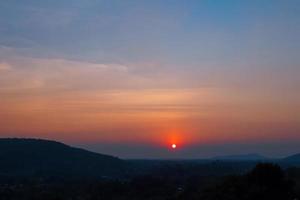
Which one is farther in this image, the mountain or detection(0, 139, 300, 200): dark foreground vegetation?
the mountain

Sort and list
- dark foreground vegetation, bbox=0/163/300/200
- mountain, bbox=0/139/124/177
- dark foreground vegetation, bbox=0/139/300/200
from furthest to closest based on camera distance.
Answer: mountain, bbox=0/139/124/177, dark foreground vegetation, bbox=0/139/300/200, dark foreground vegetation, bbox=0/163/300/200

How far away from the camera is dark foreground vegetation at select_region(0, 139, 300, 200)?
49.1 m

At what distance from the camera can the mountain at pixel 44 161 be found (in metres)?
166

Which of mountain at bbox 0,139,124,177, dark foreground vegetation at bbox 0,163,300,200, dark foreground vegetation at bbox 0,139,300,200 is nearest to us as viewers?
dark foreground vegetation at bbox 0,163,300,200

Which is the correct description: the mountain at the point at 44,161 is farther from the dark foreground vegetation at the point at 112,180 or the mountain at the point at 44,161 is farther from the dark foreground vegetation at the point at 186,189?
the dark foreground vegetation at the point at 186,189

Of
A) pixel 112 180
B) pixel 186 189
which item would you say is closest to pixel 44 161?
pixel 112 180

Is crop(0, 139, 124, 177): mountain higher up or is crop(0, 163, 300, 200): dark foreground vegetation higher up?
crop(0, 139, 124, 177): mountain

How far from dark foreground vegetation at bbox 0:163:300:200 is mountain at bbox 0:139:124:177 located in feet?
85.9

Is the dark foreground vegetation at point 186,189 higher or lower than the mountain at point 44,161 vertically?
lower

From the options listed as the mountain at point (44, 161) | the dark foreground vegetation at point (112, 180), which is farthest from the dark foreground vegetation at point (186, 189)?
the mountain at point (44, 161)

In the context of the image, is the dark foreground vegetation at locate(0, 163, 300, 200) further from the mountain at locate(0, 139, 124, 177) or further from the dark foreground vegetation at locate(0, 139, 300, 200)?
the mountain at locate(0, 139, 124, 177)

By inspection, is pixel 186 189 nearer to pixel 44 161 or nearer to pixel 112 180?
pixel 112 180

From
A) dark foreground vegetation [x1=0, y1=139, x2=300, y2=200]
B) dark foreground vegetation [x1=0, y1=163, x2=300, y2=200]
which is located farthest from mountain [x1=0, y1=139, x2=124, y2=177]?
dark foreground vegetation [x1=0, y1=163, x2=300, y2=200]

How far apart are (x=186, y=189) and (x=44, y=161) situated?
99.8m
